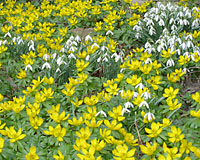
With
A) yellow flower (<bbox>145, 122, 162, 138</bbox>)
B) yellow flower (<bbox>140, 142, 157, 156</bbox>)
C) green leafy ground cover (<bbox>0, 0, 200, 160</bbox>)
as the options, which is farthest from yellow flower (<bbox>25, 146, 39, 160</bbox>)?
yellow flower (<bbox>145, 122, 162, 138</bbox>)

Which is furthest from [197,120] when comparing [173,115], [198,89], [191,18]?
[191,18]

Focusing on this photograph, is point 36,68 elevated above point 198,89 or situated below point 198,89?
above

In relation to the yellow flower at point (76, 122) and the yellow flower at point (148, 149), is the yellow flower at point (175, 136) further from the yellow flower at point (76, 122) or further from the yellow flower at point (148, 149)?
the yellow flower at point (76, 122)

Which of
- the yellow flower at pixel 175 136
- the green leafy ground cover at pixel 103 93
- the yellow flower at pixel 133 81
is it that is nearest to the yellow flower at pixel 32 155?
the green leafy ground cover at pixel 103 93

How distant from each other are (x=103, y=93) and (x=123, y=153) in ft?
2.82

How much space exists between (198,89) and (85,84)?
1346 millimetres

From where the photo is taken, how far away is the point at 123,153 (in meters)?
1.69

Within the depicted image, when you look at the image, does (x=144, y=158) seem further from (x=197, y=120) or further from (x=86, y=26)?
(x=86, y=26)

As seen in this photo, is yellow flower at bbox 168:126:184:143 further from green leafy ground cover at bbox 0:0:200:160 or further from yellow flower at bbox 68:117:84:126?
yellow flower at bbox 68:117:84:126

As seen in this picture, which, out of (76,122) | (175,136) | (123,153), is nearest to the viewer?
(123,153)

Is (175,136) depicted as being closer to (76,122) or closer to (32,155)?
(76,122)

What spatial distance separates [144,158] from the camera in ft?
5.85

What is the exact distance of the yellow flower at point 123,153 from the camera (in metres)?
1.68

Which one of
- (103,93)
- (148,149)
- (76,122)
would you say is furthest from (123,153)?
(103,93)
